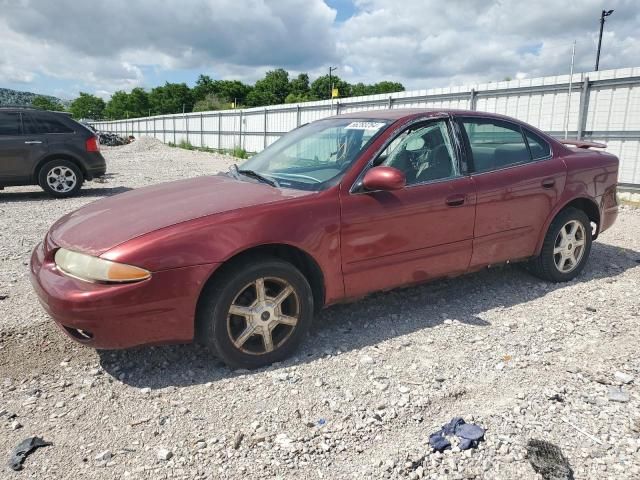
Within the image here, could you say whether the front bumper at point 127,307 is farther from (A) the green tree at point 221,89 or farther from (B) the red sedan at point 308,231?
(A) the green tree at point 221,89

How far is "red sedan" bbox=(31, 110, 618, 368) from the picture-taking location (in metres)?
2.71

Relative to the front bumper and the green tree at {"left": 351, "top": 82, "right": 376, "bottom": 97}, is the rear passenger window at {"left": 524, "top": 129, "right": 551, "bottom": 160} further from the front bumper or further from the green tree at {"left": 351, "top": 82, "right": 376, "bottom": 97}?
the green tree at {"left": 351, "top": 82, "right": 376, "bottom": 97}

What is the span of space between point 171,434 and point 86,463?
396mm

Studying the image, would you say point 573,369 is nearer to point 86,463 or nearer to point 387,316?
point 387,316

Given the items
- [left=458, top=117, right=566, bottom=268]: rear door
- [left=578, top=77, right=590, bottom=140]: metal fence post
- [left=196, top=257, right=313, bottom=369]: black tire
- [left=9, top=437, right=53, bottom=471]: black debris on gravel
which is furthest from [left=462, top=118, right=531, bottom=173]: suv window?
[left=578, top=77, right=590, bottom=140]: metal fence post

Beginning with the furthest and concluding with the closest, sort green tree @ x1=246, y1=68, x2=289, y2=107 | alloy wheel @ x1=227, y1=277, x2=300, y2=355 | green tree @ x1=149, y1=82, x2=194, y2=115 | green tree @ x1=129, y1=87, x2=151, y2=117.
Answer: green tree @ x1=129, y1=87, x2=151, y2=117 → green tree @ x1=149, y1=82, x2=194, y2=115 → green tree @ x1=246, y1=68, x2=289, y2=107 → alloy wheel @ x1=227, y1=277, x2=300, y2=355

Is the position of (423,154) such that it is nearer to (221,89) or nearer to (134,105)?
(221,89)

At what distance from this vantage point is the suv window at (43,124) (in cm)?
948

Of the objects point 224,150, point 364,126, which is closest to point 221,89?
point 224,150

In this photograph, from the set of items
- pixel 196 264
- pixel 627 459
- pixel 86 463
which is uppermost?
pixel 196 264

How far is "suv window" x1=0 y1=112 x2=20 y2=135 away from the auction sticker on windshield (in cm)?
815

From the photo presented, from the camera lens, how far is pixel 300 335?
3.19 metres

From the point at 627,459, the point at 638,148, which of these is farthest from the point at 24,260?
the point at 638,148

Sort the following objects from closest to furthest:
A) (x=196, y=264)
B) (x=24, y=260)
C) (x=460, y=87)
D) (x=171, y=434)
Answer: (x=171, y=434), (x=196, y=264), (x=24, y=260), (x=460, y=87)
